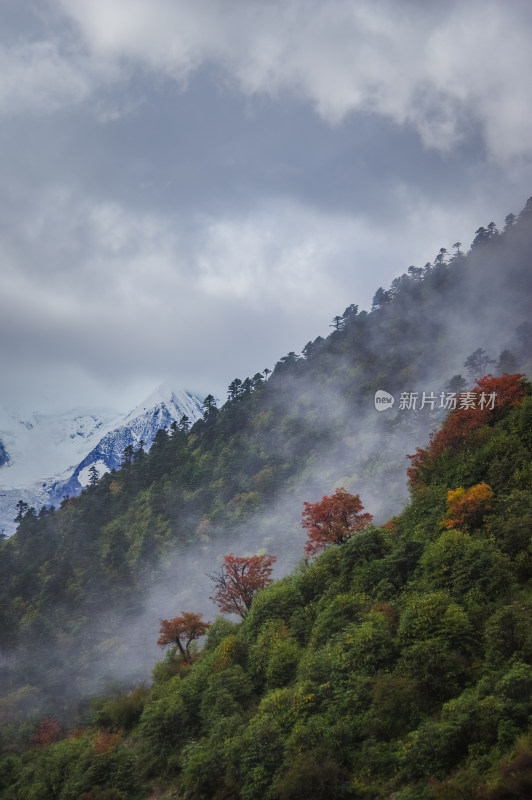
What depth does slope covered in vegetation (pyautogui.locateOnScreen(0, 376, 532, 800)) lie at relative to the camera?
18359 mm

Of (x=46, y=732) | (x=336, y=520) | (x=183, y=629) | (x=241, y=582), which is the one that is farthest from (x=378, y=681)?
(x=46, y=732)

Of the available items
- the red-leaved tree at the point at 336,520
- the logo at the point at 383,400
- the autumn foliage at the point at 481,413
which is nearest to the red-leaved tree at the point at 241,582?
the red-leaved tree at the point at 336,520

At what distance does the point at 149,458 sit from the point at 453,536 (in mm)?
107621

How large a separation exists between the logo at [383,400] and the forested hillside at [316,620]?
1.79 meters

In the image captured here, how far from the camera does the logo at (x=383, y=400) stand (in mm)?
100875

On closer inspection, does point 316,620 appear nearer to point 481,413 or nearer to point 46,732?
point 481,413

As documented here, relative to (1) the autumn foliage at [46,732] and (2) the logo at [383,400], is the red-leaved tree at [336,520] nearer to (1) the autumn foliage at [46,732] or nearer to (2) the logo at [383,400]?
(1) the autumn foliage at [46,732]

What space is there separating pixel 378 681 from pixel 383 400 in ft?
272

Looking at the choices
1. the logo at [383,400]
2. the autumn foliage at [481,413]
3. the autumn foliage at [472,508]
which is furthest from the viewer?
the logo at [383,400]

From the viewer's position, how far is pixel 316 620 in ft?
108

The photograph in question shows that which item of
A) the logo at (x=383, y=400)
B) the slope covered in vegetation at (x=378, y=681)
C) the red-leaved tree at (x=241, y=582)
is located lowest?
the slope covered in vegetation at (x=378, y=681)

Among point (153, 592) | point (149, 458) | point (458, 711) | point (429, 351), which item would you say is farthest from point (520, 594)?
point (149, 458)

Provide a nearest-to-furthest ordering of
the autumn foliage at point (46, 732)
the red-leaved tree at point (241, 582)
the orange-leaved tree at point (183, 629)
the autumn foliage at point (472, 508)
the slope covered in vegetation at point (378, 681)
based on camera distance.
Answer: the slope covered in vegetation at point (378, 681) → the autumn foliage at point (472, 508) → the red-leaved tree at point (241, 582) → the orange-leaved tree at point (183, 629) → the autumn foliage at point (46, 732)

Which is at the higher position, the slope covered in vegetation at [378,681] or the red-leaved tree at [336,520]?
the red-leaved tree at [336,520]
